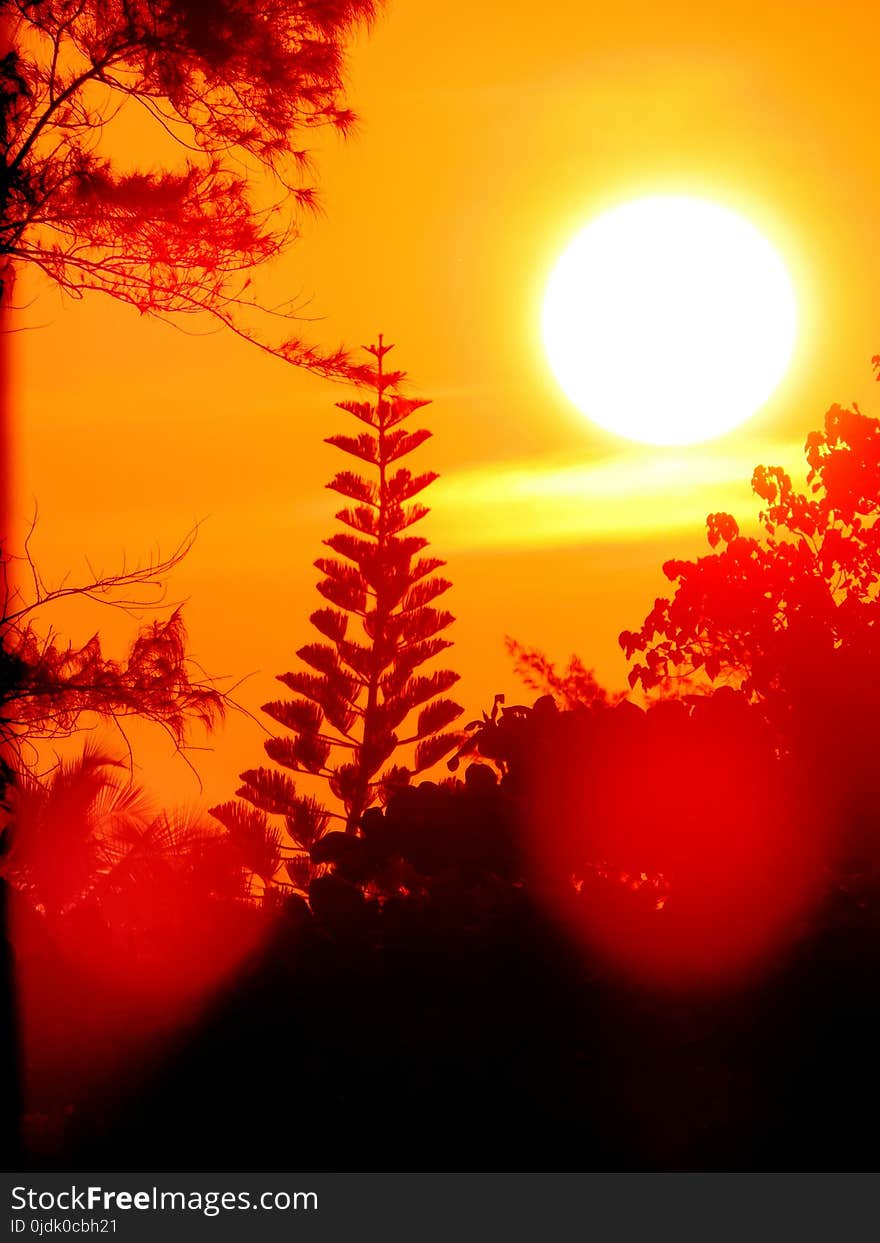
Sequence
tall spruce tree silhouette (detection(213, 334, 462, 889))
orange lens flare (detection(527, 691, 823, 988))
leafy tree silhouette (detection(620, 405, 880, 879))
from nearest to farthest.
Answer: orange lens flare (detection(527, 691, 823, 988)) < leafy tree silhouette (detection(620, 405, 880, 879)) < tall spruce tree silhouette (detection(213, 334, 462, 889))

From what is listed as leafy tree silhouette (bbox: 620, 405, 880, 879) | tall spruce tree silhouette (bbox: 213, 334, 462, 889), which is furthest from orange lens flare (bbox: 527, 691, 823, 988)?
tall spruce tree silhouette (bbox: 213, 334, 462, 889)

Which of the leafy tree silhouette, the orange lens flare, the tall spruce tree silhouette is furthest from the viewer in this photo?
the tall spruce tree silhouette

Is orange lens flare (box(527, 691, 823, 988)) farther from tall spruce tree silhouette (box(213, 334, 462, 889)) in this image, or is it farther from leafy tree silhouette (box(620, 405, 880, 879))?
tall spruce tree silhouette (box(213, 334, 462, 889))

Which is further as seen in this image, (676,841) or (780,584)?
(780,584)

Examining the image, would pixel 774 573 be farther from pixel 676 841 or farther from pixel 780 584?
pixel 676 841

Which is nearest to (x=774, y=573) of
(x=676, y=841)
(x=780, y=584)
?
(x=780, y=584)

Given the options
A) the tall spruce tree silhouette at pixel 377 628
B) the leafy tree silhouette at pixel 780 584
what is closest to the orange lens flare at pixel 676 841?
the leafy tree silhouette at pixel 780 584

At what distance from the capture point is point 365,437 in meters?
28.8

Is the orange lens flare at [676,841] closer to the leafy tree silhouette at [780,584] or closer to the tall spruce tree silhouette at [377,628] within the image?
the leafy tree silhouette at [780,584]

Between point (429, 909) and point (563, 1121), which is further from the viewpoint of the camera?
point (429, 909)

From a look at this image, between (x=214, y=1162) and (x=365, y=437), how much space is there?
23.7 m
